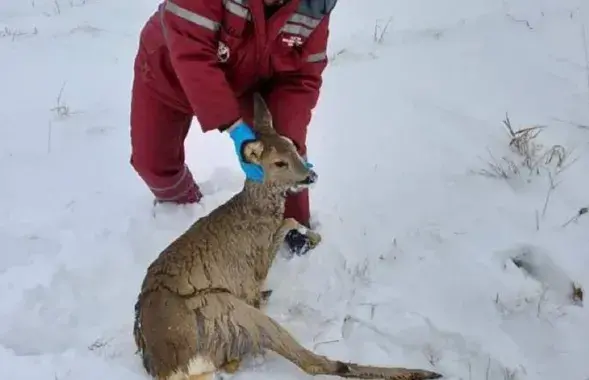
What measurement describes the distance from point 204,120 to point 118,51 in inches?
123

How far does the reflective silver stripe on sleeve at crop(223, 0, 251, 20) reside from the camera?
3.71 m

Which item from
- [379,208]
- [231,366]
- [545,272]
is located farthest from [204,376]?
[545,272]

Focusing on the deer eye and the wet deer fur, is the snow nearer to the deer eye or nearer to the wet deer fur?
the wet deer fur

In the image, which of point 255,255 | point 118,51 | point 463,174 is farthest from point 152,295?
point 118,51

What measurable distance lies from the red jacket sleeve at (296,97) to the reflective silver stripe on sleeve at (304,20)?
216 millimetres

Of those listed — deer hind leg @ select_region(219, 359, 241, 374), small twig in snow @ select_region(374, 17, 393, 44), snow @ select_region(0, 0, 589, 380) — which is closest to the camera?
deer hind leg @ select_region(219, 359, 241, 374)

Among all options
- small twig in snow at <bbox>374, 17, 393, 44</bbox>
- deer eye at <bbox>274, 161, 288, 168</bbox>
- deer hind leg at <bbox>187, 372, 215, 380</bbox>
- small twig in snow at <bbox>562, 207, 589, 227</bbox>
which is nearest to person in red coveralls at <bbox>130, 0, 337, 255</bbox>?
deer eye at <bbox>274, 161, 288, 168</bbox>

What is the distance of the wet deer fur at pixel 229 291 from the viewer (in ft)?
10.4

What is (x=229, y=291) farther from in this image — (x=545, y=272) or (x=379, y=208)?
(x=545, y=272)

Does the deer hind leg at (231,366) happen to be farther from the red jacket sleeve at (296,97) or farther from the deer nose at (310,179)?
the red jacket sleeve at (296,97)

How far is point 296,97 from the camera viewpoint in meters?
4.20

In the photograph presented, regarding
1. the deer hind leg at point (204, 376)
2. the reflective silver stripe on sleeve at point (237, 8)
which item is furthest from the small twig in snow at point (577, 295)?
the reflective silver stripe on sleeve at point (237, 8)

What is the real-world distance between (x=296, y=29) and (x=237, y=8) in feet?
1.08

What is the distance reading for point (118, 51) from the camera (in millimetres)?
6613
